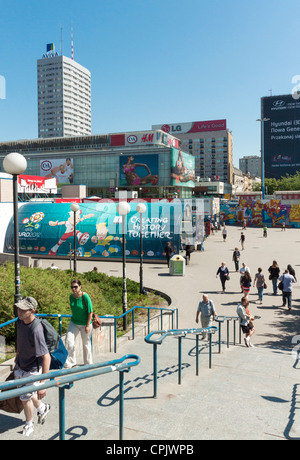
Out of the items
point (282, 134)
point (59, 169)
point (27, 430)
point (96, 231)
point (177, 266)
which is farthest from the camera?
point (282, 134)

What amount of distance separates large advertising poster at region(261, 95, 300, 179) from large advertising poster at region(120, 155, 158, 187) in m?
67.8

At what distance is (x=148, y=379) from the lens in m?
6.77

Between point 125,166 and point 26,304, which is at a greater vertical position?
point 125,166

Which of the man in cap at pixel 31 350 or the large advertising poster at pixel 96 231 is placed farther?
the large advertising poster at pixel 96 231

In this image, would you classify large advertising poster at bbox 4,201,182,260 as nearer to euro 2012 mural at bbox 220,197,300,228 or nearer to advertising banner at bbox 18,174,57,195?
advertising banner at bbox 18,174,57,195

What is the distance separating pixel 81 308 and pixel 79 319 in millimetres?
235

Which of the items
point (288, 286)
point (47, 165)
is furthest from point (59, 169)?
point (288, 286)

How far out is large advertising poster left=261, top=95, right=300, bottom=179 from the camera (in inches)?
5586

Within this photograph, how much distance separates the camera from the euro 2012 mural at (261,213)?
189 feet

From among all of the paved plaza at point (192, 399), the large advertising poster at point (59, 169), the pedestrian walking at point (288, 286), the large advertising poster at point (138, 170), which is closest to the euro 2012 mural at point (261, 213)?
the large advertising poster at point (138, 170)

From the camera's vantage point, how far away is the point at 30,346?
4855 millimetres

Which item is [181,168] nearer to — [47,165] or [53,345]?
[47,165]

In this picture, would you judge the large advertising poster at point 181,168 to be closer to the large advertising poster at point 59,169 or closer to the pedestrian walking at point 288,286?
the large advertising poster at point 59,169
